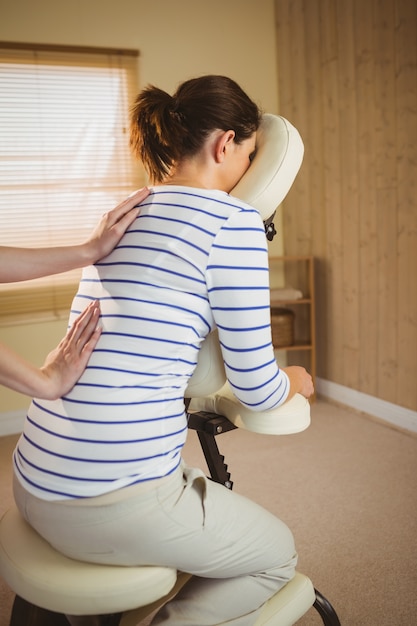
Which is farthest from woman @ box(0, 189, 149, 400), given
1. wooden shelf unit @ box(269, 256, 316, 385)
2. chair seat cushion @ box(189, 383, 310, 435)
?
wooden shelf unit @ box(269, 256, 316, 385)

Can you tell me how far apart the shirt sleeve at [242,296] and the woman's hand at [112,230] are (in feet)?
0.63

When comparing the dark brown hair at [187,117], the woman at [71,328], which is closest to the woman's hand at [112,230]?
the woman at [71,328]

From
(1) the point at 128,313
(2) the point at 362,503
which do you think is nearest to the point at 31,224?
(2) the point at 362,503

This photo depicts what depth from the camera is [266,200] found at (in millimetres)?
1171

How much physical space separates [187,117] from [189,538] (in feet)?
2.39

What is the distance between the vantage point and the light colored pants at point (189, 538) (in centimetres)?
95

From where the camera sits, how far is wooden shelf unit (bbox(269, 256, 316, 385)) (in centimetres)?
354

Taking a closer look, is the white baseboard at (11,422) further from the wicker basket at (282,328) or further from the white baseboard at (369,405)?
the white baseboard at (369,405)

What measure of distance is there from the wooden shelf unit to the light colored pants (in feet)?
8.07

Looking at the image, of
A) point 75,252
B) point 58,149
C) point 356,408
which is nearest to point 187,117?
point 75,252

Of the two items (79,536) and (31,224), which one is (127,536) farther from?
(31,224)

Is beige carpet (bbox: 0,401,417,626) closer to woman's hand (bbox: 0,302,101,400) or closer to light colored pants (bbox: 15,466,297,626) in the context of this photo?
light colored pants (bbox: 15,466,297,626)

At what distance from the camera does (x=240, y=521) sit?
1.04 m

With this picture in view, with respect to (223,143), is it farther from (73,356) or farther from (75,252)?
(73,356)
